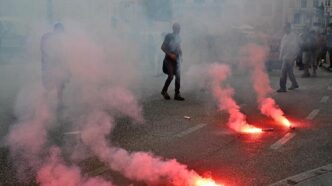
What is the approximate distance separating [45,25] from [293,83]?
21.4ft

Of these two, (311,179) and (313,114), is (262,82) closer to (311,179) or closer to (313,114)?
(313,114)

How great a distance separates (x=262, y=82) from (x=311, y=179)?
9.66m

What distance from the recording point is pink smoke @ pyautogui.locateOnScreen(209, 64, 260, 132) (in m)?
8.04

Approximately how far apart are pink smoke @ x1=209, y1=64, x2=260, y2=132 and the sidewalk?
7.43 ft

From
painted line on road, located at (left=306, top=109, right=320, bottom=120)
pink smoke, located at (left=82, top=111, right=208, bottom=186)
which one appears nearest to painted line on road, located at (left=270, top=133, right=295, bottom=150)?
pink smoke, located at (left=82, top=111, right=208, bottom=186)

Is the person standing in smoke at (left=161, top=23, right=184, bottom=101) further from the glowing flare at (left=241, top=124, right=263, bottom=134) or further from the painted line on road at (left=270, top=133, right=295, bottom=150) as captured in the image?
the painted line on road at (left=270, top=133, right=295, bottom=150)

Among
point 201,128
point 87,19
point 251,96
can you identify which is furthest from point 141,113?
point 251,96

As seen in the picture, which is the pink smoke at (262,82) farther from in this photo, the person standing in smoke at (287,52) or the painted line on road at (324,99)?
the painted line on road at (324,99)

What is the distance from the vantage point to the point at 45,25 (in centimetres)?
984

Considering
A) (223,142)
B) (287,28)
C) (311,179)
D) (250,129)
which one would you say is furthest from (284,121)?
(287,28)

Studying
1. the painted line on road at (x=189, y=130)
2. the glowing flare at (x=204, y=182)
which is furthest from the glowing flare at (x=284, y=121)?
the glowing flare at (x=204, y=182)

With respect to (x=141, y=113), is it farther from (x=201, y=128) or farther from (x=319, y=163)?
(x=319, y=163)

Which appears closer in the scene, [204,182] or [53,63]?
[204,182]

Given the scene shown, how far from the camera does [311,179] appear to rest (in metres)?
5.21
